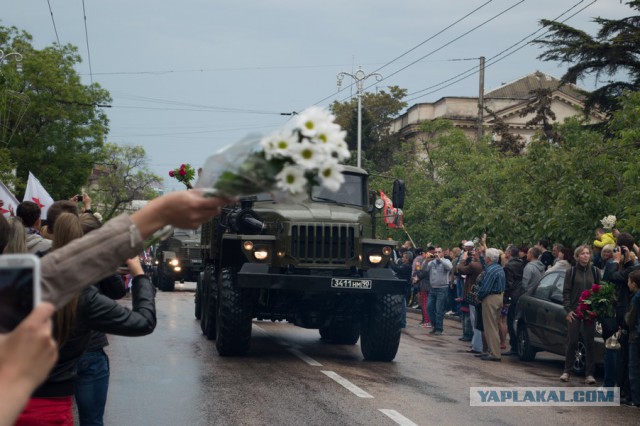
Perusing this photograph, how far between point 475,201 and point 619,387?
1689 cm

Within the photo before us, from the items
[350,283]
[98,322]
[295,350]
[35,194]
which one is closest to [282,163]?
[98,322]

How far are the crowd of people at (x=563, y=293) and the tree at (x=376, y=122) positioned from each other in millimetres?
37330

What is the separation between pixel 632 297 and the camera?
460 inches

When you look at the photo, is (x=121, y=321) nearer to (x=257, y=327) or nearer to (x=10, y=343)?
(x=10, y=343)

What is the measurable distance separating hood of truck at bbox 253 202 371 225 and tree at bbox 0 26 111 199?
111 feet

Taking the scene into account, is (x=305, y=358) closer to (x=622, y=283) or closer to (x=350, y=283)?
(x=350, y=283)

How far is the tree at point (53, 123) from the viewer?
47406 mm

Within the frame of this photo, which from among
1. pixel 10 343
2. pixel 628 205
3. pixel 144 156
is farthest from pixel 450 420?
pixel 144 156

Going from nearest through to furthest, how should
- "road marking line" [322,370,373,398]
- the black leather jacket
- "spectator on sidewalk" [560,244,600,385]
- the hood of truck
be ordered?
the black leather jacket → "road marking line" [322,370,373,398] → "spectator on sidewalk" [560,244,600,385] → the hood of truck

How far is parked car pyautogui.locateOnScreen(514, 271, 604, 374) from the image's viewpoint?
45.0 feet

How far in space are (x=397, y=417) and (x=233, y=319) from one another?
4739 mm

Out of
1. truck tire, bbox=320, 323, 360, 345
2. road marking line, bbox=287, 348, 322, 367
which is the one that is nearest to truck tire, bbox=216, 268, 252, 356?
road marking line, bbox=287, 348, 322, 367

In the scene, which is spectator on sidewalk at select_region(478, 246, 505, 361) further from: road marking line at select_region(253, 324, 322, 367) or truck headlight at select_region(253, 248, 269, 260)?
truck headlight at select_region(253, 248, 269, 260)

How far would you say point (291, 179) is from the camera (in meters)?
2.50
